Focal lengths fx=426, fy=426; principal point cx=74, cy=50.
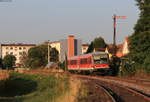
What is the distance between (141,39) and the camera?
1817 inches

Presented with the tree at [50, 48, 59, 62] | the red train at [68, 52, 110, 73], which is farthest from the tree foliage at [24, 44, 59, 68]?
the red train at [68, 52, 110, 73]

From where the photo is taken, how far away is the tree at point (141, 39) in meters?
46.0

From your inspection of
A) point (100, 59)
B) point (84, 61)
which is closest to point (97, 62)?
point (100, 59)

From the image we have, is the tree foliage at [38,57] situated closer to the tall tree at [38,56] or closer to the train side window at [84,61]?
the tall tree at [38,56]

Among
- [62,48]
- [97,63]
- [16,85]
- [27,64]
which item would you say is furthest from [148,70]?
[62,48]

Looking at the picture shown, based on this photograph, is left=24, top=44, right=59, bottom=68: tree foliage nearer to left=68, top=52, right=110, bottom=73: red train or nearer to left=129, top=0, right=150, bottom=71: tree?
left=68, top=52, right=110, bottom=73: red train

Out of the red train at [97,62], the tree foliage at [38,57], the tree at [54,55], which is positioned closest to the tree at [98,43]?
the tree at [54,55]

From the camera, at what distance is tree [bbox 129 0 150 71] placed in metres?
46.0

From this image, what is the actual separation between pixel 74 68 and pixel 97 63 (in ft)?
39.1

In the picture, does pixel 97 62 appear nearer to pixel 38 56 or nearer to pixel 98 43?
pixel 38 56

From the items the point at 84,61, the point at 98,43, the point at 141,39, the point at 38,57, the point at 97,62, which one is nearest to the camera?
the point at 141,39

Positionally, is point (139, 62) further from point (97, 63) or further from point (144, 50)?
point (97, 63)

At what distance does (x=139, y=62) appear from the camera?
1860 inches

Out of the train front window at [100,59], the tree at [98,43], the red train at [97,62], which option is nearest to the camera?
the red train at [97,62]
